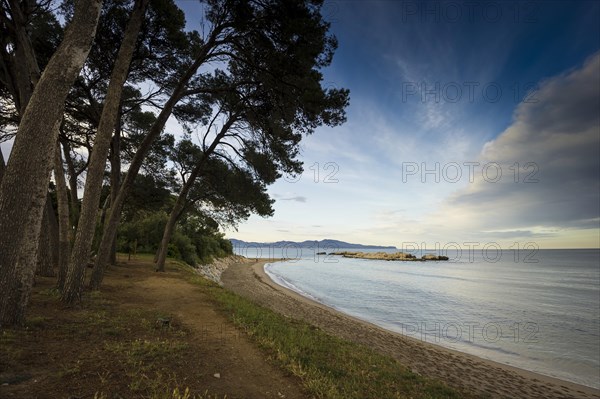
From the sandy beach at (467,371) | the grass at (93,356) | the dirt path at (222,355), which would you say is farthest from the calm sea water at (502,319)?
the grass at (93,356)

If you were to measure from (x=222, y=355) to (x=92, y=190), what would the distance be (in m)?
4.96

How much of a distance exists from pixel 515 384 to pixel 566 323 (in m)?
12.9

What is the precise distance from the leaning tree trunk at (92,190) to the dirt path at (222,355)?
65.1 inches

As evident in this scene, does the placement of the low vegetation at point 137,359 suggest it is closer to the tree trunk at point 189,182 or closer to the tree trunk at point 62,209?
the tree trunk at point 62,209

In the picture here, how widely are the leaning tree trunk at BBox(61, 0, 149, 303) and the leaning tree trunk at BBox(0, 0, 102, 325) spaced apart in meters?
1.97

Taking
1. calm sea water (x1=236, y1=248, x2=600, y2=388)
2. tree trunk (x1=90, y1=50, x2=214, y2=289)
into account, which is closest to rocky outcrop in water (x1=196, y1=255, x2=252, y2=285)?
calm sea water (x1=236, y1=248, x2=600, y2=388)

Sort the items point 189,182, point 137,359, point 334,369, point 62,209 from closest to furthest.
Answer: point 137,359 < point 334,369 < point 62,209 < point 189,182

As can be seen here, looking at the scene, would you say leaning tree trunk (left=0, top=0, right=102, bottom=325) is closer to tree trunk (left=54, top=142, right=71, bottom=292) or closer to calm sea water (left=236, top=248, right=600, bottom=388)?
tree trunk (left=54, top=142, right=71, bottom=292)

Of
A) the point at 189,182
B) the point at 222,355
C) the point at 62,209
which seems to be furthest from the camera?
the point at 189,182

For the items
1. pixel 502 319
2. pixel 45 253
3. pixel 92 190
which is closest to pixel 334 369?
Result: pixel 92 190

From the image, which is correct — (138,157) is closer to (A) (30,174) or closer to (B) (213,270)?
(A) (30,174)

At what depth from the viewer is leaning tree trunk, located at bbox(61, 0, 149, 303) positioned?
22.1 feet

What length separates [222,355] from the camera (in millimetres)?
5141

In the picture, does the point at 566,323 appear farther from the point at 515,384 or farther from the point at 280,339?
the point at 280,339
